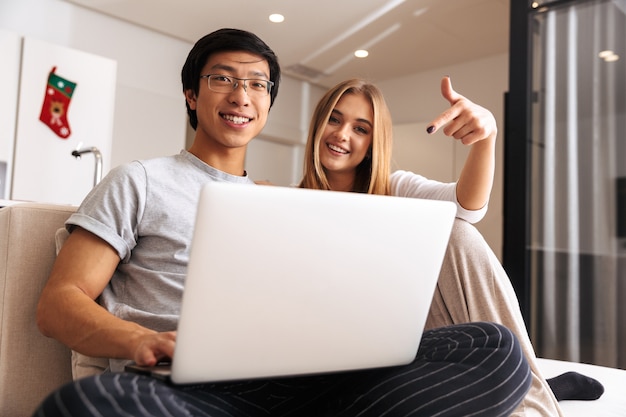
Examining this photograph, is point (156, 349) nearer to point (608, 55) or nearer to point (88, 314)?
point (88, 314)

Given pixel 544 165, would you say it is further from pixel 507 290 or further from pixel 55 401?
pixel 55 401

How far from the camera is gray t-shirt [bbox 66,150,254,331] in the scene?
1.09 metres

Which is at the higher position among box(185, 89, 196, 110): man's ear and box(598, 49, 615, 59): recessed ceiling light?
box(598, 49, 615, 59): recessed ceiling light

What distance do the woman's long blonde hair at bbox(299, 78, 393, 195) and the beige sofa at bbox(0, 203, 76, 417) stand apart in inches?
30.8

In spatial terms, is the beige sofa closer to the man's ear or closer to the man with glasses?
the man with glasses

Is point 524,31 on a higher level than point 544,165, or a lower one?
higher

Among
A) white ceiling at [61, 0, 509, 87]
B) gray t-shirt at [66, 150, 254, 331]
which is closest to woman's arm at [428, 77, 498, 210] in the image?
gray t-shirt at [66, 150, 254, 331]

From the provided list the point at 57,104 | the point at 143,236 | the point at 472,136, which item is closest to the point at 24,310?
the point at 143,236

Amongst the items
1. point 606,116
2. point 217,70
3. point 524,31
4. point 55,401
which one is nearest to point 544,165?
point 606,116

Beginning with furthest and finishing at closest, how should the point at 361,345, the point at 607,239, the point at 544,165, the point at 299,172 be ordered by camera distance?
the point at 299,172
the point at 544,165
the point at 607,239
the point at 361,345

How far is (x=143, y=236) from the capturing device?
117 centimetres

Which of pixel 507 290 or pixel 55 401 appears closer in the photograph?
pixel 55 401

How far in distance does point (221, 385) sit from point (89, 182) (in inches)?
133

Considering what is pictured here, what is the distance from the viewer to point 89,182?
3.99 metres
